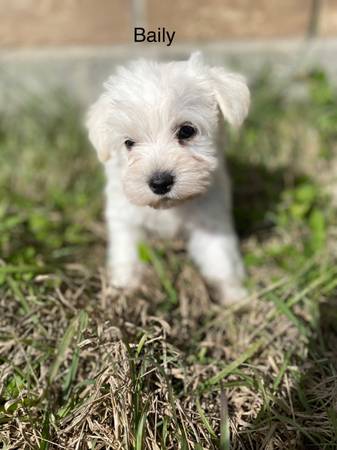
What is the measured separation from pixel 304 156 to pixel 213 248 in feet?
5.77

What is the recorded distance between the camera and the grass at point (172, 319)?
8.92 feet

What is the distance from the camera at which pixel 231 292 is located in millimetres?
3852

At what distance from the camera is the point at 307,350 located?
126 inches

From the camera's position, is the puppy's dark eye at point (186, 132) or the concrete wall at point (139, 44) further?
the concrete wall at point (139, 44)

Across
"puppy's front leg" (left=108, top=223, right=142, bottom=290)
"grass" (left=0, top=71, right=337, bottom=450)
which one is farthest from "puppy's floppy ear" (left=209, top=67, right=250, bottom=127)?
"grass" (left=0, top=71, right=337, bottom=450)

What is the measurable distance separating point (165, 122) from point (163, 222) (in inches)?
34.7

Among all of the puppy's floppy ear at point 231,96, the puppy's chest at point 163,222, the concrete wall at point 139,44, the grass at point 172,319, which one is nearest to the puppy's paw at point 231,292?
the grass at point 172,319

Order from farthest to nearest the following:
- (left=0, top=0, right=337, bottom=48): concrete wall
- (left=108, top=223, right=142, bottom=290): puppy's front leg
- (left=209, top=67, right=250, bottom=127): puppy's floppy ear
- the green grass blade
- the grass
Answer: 1. (left=0, top=0, right=337, bottom=48): concrete wall
2. (left=108, top=223, right=142, bottom=290): puppy's front leg
3. (left=209, top=67, right=250, bottom=127): puppy's floppy ear
4. the green grass blade
5. the grass

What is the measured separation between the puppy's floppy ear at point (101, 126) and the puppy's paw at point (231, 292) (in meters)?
1.36

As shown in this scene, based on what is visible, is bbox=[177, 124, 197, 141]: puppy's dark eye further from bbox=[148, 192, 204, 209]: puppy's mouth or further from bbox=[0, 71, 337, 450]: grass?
bbox=[0, 71, 337, 450]: grass

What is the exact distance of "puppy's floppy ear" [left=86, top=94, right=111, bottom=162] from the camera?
3178 millimetres

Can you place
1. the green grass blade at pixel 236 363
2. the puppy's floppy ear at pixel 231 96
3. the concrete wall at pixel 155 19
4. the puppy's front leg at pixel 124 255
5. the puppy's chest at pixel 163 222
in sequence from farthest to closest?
1. the concrete wall at pixel 155 19
2. the puppy's front leg at pixel 124 255
3. the puppy's chest at pixel 163 222
4. the puppy's floppy ear at pixel 231 96
5. the green grass blade at pixel 236 363

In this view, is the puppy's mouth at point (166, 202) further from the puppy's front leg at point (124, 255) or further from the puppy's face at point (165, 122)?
the puppy's front leg at point (124, 255)

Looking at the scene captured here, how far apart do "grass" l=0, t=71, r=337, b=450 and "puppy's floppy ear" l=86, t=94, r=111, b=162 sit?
918mm
